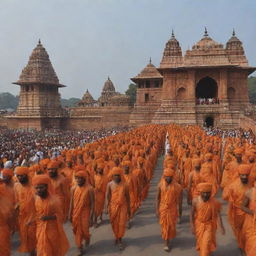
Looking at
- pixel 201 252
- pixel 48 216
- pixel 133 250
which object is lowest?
pixel 133 250

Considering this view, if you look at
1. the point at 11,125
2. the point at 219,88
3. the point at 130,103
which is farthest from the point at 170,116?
the point at 11,125

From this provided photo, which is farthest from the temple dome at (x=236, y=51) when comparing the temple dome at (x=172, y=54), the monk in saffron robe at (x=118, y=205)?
the monk in saffron robe at (x=118, y=205)

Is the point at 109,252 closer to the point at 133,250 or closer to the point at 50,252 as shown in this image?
the point at 133,250

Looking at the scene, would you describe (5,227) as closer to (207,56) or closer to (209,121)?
(209,121)

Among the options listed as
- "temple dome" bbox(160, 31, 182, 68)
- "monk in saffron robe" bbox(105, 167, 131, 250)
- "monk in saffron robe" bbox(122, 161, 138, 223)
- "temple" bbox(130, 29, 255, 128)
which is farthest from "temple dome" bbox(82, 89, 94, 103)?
"monk in saffron robe" bbox(105, 167, 131, 250)

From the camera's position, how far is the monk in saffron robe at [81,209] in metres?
5.73

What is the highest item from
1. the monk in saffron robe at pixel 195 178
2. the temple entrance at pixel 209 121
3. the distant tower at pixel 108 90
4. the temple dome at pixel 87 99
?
the distant tower at pixel 108 90

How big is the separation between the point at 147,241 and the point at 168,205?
0.97m

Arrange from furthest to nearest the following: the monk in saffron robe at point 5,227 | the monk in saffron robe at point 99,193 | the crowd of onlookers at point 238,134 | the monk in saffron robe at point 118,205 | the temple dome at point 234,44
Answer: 1. the temple dome at point 234,44
2. the crowd of onlookers at point 238,134
3. the monk in saffron robe at point 99,193
4. the monk in saffron robe at point 118,205
5. the monk in saffron robe at point 5,227

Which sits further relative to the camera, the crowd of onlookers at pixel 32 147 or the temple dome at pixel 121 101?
the temple dome at pixel 121 101

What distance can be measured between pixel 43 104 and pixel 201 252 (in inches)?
1499

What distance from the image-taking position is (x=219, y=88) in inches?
1326

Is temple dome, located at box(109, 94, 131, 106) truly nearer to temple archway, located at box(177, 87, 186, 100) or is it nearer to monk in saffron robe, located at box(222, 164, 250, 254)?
temple archway, located at box(177, 87, 186, 100)

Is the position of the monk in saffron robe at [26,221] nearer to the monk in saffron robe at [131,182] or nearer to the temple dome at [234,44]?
the monk in saffron robe at [131,182]
